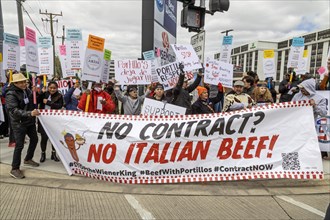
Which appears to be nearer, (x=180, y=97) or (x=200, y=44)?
(x=180, y=97)

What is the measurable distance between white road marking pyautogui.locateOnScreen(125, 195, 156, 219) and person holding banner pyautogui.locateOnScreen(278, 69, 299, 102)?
5.41 metres

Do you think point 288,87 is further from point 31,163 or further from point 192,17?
point 31,163

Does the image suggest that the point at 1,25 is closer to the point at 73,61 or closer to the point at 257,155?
the point at 73,61

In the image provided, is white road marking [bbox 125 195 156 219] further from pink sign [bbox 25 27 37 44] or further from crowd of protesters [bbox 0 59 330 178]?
pink sign [bbox 25 27 37 44]

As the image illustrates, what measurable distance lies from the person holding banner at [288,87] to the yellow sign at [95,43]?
16.8 ft

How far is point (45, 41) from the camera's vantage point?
6.48 meters

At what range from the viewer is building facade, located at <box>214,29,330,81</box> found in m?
87.4

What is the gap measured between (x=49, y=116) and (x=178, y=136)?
2255mm

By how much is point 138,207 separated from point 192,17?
15.2 feet

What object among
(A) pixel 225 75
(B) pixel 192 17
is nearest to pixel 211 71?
(A) pixel 225 75

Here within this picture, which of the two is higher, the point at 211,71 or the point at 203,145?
the point at 211,71

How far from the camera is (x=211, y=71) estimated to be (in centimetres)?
568

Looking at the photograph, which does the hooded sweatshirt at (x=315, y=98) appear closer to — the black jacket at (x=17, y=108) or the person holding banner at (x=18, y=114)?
the person holding banner at (x=18, y=114)

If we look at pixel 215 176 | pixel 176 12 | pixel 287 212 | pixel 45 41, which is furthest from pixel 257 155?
pixel 176 12
